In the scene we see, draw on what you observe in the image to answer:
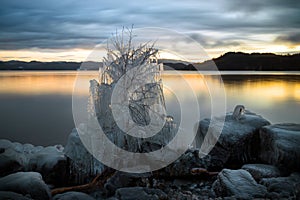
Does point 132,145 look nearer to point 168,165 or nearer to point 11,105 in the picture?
point 168,165

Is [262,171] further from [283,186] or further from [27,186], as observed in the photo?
[27,186]

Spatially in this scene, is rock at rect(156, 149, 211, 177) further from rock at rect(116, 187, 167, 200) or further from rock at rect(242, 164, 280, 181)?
rock at rect(116, 187, 167, 200)

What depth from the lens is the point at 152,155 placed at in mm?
8961

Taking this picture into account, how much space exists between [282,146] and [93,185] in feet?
18.9

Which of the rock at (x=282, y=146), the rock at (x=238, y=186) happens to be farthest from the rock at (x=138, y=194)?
the rock at (x=282, y=146)

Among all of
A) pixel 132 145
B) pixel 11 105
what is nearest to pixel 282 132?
pixel 132 145

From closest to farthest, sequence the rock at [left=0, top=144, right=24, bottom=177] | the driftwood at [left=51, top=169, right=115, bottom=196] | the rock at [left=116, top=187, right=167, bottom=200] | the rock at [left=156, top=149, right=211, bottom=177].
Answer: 1. the rock at [left=116, top=187, right=167, bottom=200]
2. the driftwood at [left=51, top=169, right=115, bottom=196]
3. the rock at [left=0, top=144, right=24, bottom=177]
4. the rock at [left=156, top=149, right=211, bottom=177]

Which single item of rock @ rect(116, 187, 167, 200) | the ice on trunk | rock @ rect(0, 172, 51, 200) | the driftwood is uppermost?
the ice on trunk

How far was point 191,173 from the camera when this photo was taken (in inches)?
360

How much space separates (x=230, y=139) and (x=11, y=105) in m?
22.5

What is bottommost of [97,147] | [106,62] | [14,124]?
[14,124]

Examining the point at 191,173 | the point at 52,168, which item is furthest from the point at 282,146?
the point at 52,168

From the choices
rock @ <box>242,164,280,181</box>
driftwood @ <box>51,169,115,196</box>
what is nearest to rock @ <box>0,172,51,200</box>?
driftwood @ <box>51,169,115,196</box>

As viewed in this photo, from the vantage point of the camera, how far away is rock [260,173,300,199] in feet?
22.0
